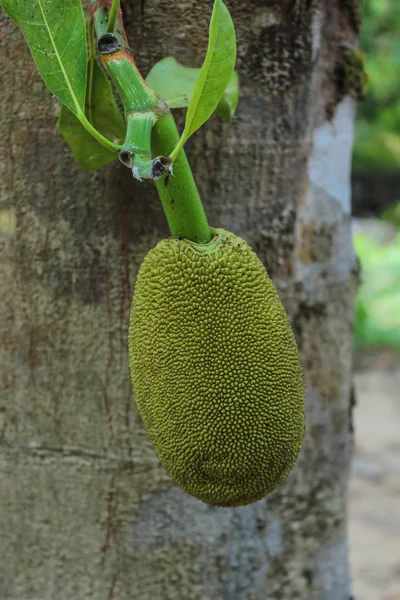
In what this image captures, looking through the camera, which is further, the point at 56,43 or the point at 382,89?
the point at 382,89

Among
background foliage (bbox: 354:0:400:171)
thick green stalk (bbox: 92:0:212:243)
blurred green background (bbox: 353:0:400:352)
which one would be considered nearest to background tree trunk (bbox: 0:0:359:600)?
thick green stalk (bbox: 92:0:212:243)

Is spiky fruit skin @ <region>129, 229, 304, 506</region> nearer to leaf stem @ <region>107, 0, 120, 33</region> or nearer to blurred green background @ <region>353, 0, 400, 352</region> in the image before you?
leaf stem @ <region>107, 0, 120, 33</region>

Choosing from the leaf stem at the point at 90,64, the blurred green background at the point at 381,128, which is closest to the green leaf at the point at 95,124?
the leaf stem at the point at 90,64

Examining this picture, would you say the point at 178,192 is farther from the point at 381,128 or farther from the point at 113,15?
the point at 381,128

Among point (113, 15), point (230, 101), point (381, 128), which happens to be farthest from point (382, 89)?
point (113, 15)

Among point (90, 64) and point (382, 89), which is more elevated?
point (90, 64)

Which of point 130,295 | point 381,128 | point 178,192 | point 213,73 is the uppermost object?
point 213,73

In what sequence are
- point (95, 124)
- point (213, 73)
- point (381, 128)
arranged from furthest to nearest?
1. point (381, 128)
2. point (95, 124)
3. point (213, 73)
